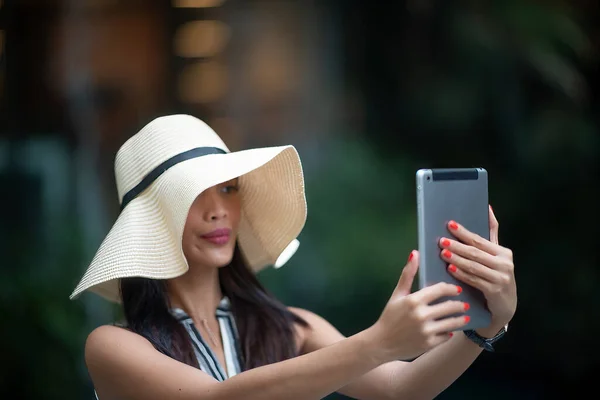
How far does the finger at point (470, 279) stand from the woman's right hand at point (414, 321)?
66 millimetres

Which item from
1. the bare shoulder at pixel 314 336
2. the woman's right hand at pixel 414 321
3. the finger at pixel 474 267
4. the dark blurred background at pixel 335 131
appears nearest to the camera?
the woman's right hand at pixel 414 321

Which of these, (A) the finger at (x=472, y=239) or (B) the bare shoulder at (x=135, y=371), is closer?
(A) the finger at (x=472, y=239)

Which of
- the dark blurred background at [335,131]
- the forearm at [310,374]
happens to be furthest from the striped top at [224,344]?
the dark blurred background at [335,131]

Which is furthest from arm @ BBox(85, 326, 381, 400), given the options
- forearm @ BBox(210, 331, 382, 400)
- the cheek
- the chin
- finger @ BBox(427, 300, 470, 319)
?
the cheek

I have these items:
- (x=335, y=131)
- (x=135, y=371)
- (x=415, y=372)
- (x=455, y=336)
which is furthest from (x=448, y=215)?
(x=335, y=131)

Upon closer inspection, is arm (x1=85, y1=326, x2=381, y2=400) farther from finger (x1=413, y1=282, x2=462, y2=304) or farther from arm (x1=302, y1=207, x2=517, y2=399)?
arm (x1=302, y1=207, x2=517, y2=399)

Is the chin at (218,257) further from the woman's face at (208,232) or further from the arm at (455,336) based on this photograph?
the arm at (455,336)

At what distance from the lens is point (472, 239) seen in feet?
4.68

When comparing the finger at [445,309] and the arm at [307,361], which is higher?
the finger at [445,309]

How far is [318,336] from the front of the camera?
1.96m

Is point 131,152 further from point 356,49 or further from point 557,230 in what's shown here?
point 557,230

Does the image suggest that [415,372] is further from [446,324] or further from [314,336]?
[446,324]

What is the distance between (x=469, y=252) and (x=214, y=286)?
69 centimetres

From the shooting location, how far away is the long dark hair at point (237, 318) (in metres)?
1.74
